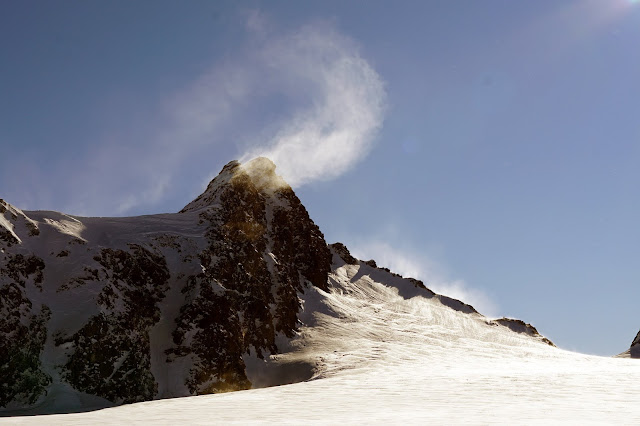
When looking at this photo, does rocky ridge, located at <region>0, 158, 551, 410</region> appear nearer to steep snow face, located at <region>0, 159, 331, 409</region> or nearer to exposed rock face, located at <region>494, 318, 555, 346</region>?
steep snow face, located at <region>0, 159, 331, 409</region>

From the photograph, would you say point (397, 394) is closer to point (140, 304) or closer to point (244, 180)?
point (140, 304)

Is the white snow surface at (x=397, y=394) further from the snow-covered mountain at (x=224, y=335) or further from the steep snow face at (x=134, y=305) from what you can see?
the steep snow face at (x=134, y=305)

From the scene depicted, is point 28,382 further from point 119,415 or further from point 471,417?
point 471,417

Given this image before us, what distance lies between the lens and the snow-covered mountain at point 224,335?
22328mm

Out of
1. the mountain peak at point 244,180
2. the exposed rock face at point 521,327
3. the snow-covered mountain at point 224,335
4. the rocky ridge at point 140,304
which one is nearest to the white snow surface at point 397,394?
the snow-covered mountain at point 224,335

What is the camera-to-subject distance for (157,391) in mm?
39250

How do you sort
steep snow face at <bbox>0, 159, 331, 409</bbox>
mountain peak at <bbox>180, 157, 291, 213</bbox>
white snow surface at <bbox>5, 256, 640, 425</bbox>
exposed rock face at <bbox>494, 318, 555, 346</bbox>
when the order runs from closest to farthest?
1. white snow surface at <bbox>5, 256, 640, 425</bbox>
2. steep snow face at <bbox>0, 159, 331, 409</bbox>
3. mountain peak at <bbox>180, 157, 291, 213</bbox>
4. exposed rock face at <bbox>494, 318, 555, 346</bbox>

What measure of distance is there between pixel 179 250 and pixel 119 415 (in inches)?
1273

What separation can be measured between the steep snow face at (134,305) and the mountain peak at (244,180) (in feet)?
13.2

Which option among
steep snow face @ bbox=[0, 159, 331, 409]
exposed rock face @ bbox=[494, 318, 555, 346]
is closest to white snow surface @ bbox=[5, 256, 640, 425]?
A: steep snow face @ bbox=[0, 159, 331, 409]

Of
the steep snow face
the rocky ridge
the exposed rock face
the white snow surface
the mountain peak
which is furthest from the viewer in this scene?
the exposed rock face

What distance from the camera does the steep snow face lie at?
34.9 m

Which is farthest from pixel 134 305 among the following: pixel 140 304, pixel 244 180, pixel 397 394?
pixel 244 180

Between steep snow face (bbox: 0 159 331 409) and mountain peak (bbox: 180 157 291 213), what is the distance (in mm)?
4038
